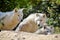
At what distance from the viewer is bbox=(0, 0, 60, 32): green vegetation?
7.94m

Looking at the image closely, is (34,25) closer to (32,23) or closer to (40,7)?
(32,23)

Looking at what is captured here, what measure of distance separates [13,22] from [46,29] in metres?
0.91

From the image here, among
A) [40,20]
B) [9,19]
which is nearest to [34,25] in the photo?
[40,20]

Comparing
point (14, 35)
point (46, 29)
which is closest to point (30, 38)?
point (14, 35)

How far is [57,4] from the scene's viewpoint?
795 cm

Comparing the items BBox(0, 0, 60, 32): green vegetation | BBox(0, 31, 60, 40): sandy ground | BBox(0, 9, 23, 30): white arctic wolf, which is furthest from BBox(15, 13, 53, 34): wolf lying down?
BBox(0, 0, 60, 32): green vegetation

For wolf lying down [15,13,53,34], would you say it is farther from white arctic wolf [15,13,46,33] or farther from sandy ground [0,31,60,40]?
sandy ground [0,31,60,40]

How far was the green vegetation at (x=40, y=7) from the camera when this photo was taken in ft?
26.1

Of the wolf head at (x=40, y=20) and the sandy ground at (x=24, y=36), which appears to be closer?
the sandy ground at (x=24, y=36)

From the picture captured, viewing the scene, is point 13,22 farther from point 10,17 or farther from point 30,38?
point 30,38

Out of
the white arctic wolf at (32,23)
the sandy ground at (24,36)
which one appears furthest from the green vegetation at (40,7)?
the sandy ground at (24,36)

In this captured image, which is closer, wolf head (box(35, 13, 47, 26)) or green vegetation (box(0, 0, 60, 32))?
wolf head (box(35, 13, 47, 26))

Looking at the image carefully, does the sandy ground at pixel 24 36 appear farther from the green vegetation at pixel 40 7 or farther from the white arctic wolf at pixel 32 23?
the green vegetation at pixel 40 7

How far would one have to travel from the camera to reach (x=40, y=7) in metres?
8.77
